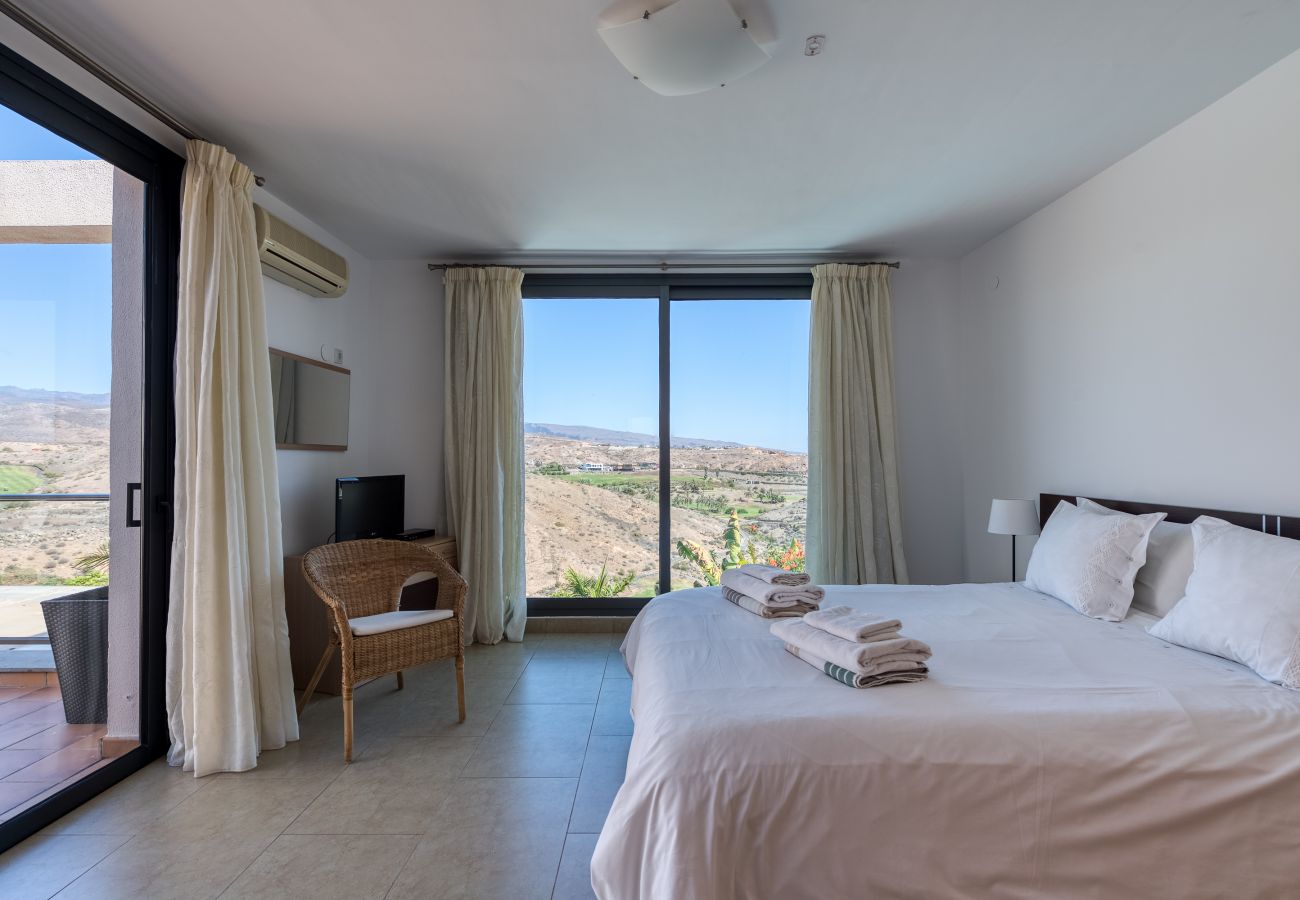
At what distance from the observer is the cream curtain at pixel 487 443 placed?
13.4ft

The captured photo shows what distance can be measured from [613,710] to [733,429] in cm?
217

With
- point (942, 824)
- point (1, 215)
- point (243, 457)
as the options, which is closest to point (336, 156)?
point (1, 215)

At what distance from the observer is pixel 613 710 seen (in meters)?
2.99

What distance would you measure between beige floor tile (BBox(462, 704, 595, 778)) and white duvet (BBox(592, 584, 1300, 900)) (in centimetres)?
116

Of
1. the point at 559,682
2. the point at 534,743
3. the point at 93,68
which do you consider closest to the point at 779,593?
the point at 534,743

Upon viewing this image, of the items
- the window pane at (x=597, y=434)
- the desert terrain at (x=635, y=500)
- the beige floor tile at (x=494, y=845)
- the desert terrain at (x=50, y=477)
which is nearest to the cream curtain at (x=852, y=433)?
the desert terrain at (x=635, y=500)

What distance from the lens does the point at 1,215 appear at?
1.88 meters

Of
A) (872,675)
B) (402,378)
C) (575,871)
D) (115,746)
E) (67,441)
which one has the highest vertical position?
(402,378)

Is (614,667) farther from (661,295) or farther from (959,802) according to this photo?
(661,295)

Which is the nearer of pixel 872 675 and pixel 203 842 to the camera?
pixel 872 675

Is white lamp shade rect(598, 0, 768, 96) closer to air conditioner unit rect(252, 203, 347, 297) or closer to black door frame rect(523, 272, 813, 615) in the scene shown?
air conditioner unit rect(252, 203, 347, 297)

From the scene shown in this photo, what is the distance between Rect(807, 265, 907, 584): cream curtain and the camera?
4035 millimetres

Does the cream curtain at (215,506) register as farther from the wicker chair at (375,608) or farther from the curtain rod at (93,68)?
the wicker chair at (375,608)

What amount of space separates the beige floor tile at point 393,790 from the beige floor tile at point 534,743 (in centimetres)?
10
